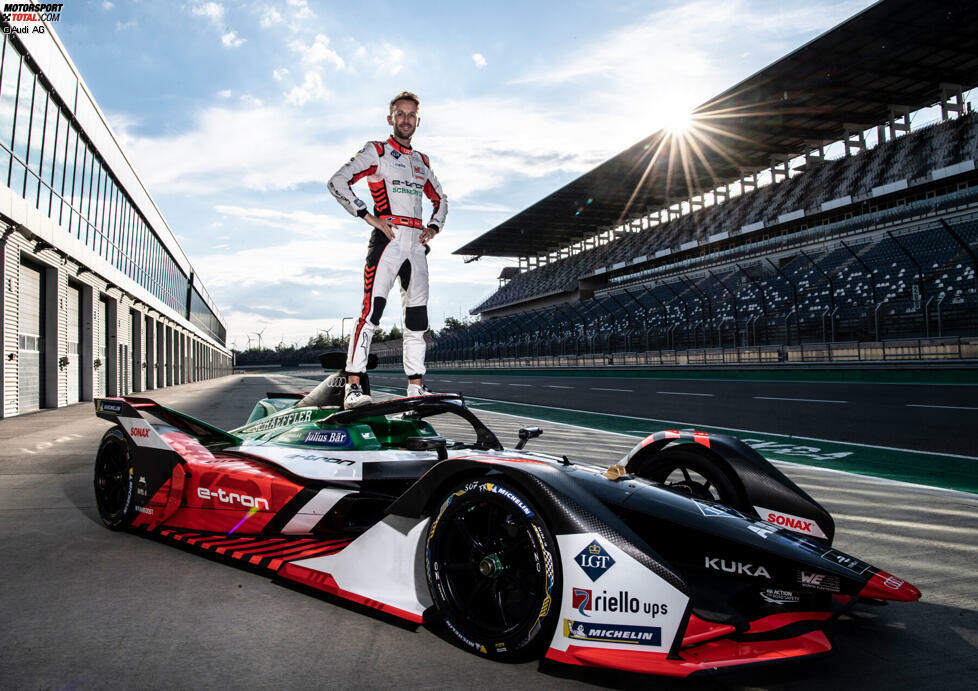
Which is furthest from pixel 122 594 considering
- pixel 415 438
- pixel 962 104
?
pixel 962 104

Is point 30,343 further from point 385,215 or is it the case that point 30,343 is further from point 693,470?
point 693,470

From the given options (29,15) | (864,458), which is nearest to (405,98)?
(864,458)

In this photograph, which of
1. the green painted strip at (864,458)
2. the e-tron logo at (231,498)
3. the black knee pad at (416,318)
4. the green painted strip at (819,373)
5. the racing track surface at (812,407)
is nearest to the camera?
the e-tron logo at (231,498)

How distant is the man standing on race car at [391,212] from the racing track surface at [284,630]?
70.8 inches

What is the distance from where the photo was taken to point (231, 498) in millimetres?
3389

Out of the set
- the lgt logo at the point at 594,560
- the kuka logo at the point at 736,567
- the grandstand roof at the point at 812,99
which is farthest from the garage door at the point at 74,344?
the grandstand roof at the point at 812,99

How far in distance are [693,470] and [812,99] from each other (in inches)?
1491

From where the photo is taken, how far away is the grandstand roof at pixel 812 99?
28312mm

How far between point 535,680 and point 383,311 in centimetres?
302

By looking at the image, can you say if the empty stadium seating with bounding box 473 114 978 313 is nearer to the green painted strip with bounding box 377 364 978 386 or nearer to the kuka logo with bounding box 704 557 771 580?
the green painted strip with bounding box 377 364 978 386

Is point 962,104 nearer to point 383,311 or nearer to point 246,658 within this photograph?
point 383,311

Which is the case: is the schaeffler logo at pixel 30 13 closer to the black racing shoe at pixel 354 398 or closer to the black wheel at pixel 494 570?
the black racing shoe at pixel 354 398

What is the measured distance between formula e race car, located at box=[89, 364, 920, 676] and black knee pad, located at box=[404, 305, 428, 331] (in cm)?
138

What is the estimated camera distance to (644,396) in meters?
15.2
